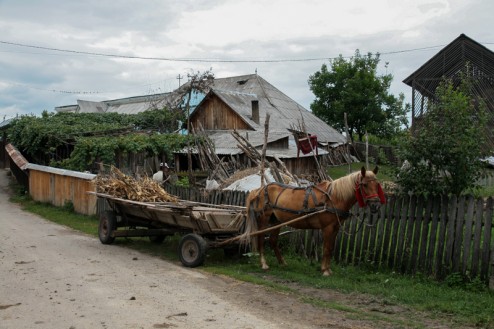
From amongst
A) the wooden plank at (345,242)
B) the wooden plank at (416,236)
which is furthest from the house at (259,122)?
the wooden plank at (416,236)

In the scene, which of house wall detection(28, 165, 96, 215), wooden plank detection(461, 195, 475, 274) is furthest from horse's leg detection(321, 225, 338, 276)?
house wall detection(28, 165, 96, 215)

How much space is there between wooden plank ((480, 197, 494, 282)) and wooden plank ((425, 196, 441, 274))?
766 mm

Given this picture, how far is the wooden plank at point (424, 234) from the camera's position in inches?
326

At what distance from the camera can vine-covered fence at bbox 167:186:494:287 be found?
25.2 ft

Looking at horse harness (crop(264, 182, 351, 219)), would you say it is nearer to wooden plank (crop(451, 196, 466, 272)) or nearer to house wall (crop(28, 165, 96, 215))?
wooden plank (crop(451, 196, 466, 272))

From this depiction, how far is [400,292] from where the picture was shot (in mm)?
7492

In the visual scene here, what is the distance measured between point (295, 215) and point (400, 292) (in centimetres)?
229

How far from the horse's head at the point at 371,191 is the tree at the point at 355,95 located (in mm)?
39560

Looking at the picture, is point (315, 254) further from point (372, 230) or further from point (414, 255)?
point (414, 255)

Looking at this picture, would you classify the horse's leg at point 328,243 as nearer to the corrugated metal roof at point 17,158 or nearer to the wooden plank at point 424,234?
the wooden plank at point 424,234

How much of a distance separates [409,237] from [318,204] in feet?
5.27

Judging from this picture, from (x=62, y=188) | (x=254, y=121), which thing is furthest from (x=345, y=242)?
(x=254, y=121)

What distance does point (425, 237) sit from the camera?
330 inches

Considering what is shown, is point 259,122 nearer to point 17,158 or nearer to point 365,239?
point 17,158
